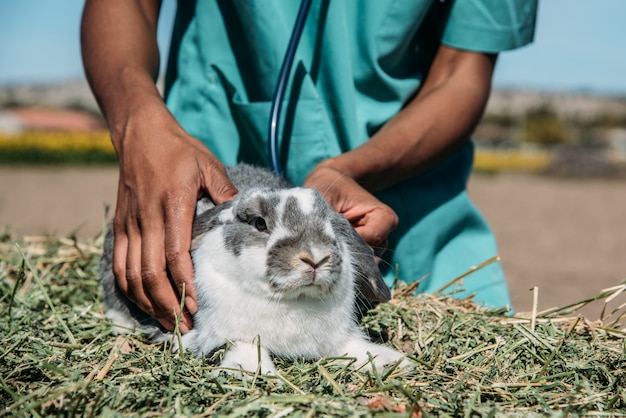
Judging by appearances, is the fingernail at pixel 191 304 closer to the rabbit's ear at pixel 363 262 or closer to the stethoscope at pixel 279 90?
the rabbit's ear at pixel 363 262

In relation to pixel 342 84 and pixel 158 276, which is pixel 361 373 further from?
pixel 342 84

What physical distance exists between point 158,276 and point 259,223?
44 centimetres

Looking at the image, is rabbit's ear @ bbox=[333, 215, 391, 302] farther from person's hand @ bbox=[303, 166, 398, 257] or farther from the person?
the person

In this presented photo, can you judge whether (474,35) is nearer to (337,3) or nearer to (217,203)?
(337,3)

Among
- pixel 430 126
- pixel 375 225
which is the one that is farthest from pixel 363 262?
pixel 430 126

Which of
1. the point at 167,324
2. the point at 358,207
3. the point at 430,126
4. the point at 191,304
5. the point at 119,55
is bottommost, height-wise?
the point at 167,324

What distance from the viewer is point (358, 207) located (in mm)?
2604

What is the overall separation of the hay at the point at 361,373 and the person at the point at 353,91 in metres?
0.57

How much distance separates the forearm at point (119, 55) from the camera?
2770mm

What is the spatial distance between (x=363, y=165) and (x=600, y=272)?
8.25 meters

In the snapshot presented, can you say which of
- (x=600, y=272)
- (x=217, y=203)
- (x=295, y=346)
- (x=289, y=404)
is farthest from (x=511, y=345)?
(x=600, y=272)

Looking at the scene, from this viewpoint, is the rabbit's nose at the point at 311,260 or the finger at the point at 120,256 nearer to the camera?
the rabbit's nose at the point at 311,260

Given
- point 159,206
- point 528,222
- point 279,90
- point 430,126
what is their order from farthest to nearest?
point 528,222 < point 430,126 < point 279,90 < point 159,206

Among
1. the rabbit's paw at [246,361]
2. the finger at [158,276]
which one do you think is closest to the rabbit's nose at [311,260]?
the rabbit's paw at [246,361]
